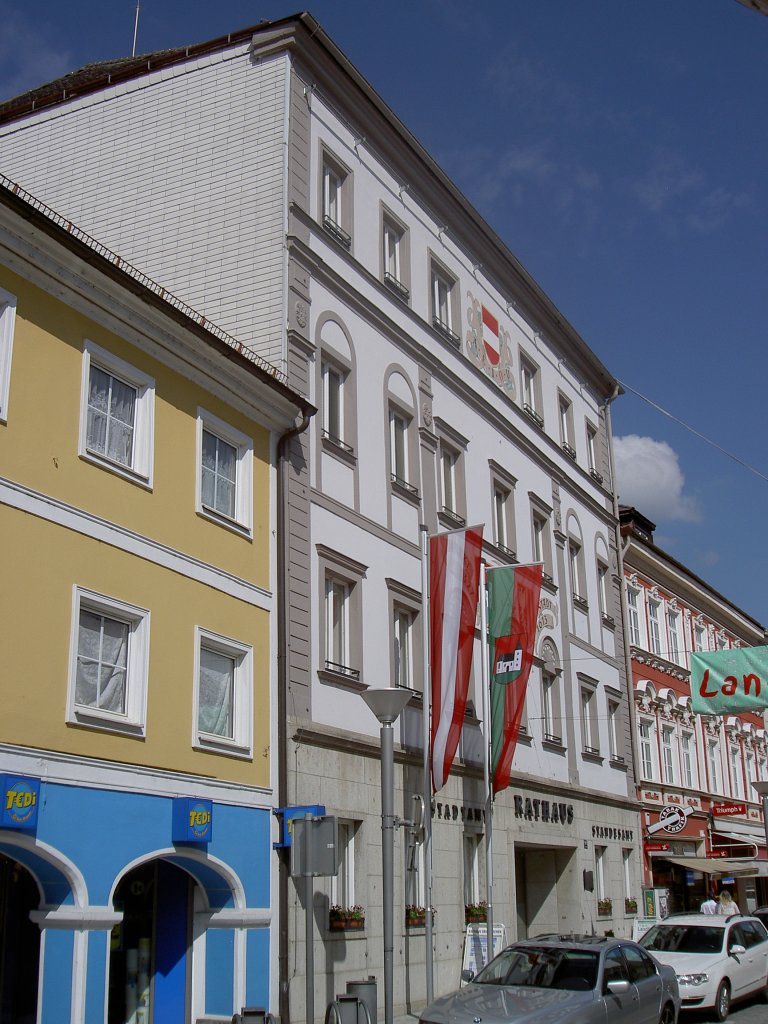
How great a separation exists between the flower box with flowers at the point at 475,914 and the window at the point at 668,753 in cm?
1507

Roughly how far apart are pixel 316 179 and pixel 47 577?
10.6 meters

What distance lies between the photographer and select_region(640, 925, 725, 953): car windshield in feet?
65.2

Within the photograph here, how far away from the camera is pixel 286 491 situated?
1806 centimetres

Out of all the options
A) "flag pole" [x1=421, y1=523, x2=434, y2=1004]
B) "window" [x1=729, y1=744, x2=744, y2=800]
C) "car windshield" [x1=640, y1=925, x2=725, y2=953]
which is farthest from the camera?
"window" [x1=729, y1=744, x2=744, y2=800]

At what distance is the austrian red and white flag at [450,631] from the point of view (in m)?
19.2

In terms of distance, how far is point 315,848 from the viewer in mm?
13203

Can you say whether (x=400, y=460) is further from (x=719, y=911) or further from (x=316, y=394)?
(x=719, y=911)

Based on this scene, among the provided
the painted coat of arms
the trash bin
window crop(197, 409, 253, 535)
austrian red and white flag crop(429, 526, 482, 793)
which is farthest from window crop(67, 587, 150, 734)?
the painted coat of arms

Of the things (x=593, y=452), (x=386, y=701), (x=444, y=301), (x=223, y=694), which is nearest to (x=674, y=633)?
(x=593, y=452)

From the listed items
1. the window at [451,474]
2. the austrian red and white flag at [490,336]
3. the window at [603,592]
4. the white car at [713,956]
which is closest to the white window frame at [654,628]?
the window at [603,592]

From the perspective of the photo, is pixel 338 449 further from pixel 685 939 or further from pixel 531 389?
pixel 531 389

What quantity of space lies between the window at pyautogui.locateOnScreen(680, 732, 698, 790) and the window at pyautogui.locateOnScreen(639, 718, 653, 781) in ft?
9.41

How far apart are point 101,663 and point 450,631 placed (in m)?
7.28

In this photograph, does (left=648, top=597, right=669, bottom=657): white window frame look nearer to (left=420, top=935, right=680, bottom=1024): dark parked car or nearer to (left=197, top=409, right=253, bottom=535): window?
(left=420, top=935, right=680, bottom=1024): dark parked car
